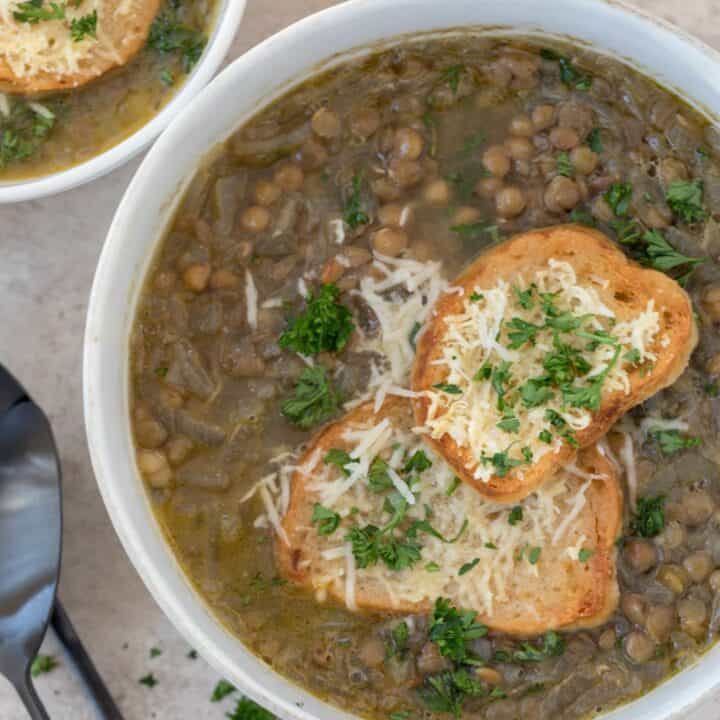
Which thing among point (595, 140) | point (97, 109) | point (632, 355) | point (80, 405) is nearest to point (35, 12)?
point (97, 109)

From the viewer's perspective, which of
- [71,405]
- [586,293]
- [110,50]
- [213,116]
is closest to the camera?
[586,293]

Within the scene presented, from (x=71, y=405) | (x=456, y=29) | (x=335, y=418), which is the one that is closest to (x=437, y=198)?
(x=456, y=29)

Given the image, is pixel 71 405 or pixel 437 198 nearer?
pixel 437 198

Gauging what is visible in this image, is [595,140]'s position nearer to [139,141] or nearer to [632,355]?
Result: [632,355]

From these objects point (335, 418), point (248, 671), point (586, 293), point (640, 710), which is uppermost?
point (586, 293)

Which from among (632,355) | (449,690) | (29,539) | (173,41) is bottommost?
(449,690)

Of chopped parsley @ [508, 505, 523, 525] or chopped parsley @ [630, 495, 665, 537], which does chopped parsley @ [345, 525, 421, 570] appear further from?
chopped parsley @ [630, 495, 665, 537]

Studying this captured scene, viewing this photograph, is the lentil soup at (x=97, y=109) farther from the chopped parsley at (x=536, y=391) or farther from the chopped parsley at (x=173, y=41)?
the chopped parsley at (x=536, y=391)

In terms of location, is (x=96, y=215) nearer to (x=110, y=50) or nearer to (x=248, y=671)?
(x=110, y=50)
